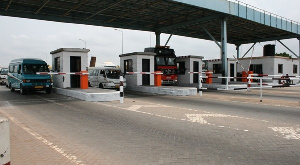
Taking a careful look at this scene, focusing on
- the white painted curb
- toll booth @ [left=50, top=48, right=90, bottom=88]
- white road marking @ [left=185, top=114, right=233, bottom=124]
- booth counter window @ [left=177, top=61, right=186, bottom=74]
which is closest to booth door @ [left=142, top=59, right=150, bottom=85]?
toll booth @ [left=50, top=48, right=90, bottom=88]

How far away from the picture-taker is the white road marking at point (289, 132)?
5.93 meters

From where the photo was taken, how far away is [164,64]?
25.4m

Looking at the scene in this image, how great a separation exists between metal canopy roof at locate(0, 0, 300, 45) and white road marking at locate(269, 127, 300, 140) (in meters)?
15.6

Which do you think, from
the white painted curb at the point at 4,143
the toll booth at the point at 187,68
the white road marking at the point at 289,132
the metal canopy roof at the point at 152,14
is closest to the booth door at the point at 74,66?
the metal canopy roof at the point at 152,14

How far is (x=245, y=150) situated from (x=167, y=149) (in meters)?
1.50

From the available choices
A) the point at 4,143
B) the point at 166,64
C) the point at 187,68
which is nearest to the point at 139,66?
the point at 166,64

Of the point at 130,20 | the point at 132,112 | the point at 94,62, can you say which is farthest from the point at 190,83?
the point at 94,62

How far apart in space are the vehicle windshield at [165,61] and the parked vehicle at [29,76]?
1091 centimetres

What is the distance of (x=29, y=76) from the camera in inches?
664

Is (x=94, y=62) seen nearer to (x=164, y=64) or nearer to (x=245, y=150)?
(x=164, y=64)

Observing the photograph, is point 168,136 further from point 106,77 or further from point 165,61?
point 165,61

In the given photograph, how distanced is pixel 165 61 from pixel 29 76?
1296cm

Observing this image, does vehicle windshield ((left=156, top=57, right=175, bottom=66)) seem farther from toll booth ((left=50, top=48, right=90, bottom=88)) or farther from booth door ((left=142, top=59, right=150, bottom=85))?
toll booth ((left=50, top=48, right=90, bottom=88))

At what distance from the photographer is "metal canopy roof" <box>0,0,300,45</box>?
2223cm
